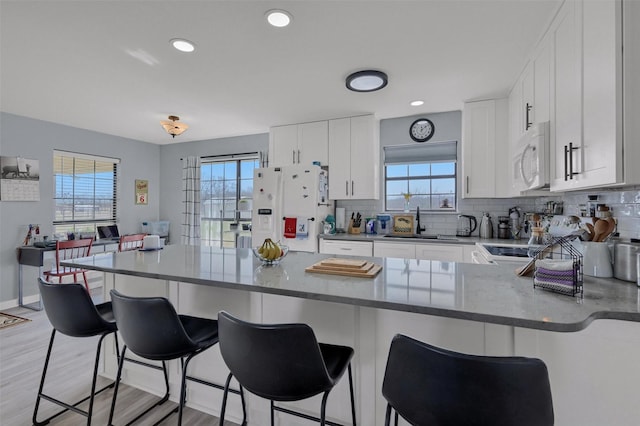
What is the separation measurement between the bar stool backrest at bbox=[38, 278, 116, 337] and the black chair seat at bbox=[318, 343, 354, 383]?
1.19 m

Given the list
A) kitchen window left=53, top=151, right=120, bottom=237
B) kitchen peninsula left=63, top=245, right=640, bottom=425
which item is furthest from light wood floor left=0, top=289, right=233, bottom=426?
kitchen window left=53, top=151, right=120, bottom=237

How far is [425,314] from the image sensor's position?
42.2 inches

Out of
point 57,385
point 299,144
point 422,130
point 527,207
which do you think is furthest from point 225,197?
point 527,207

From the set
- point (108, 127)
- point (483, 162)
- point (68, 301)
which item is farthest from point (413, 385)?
point (108, 127)

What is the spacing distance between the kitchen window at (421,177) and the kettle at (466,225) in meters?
0.17

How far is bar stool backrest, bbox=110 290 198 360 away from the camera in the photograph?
1.25 m

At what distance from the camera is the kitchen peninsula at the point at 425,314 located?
101 centimetres

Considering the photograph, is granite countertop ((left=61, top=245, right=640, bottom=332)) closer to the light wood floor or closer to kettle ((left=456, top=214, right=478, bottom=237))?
the light wood floor

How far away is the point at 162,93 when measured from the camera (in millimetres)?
3143

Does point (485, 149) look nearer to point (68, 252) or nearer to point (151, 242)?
point (151, 242)

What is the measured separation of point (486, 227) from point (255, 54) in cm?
301

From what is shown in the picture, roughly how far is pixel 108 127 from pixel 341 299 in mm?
4889

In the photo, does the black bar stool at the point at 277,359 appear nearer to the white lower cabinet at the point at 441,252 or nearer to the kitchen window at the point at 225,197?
the white lower cabinet at the point at 441,252

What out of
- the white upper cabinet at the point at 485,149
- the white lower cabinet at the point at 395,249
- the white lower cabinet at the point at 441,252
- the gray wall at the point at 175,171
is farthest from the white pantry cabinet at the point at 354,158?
the gray wall at the point at 175,171
